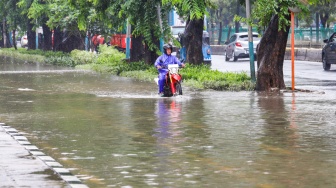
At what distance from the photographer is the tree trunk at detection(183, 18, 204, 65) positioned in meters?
35.7

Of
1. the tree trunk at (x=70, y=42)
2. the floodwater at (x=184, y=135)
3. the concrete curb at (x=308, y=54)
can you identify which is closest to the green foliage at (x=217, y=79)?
the floodwater at (x=184, y=135)

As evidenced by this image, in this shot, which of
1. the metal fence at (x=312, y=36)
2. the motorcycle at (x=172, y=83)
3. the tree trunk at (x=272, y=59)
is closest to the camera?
the motorcycle at (x=172, y=83)

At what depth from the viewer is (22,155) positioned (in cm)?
1262

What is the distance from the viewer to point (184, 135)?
15227 millimetres

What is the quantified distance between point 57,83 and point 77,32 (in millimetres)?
23507

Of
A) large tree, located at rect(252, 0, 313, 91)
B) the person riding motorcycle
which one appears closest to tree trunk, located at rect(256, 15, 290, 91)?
large tree, located at rect(252, 0, 313, 91)

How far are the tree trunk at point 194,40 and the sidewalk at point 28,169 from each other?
70.7ft

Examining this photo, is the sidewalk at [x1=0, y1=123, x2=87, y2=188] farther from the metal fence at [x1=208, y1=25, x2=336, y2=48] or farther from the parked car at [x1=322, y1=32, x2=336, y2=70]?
the metal fence at [x1=208, y1=25, x2=336, y2=48]

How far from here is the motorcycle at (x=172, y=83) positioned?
80.4 ft

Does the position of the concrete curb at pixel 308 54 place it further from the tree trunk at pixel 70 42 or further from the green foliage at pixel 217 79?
the green foliage at pixel 217 79

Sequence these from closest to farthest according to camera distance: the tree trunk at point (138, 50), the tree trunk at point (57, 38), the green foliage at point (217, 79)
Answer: the green foliage at point (217, 79) < the tree trunk at point (138, 50) < the tree trunk at point (57, 38)

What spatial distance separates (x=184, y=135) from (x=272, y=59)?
1167 cm

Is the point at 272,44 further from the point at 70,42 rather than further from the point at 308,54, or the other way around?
the point at 70,42

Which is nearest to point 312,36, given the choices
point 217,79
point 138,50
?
point 138,50
